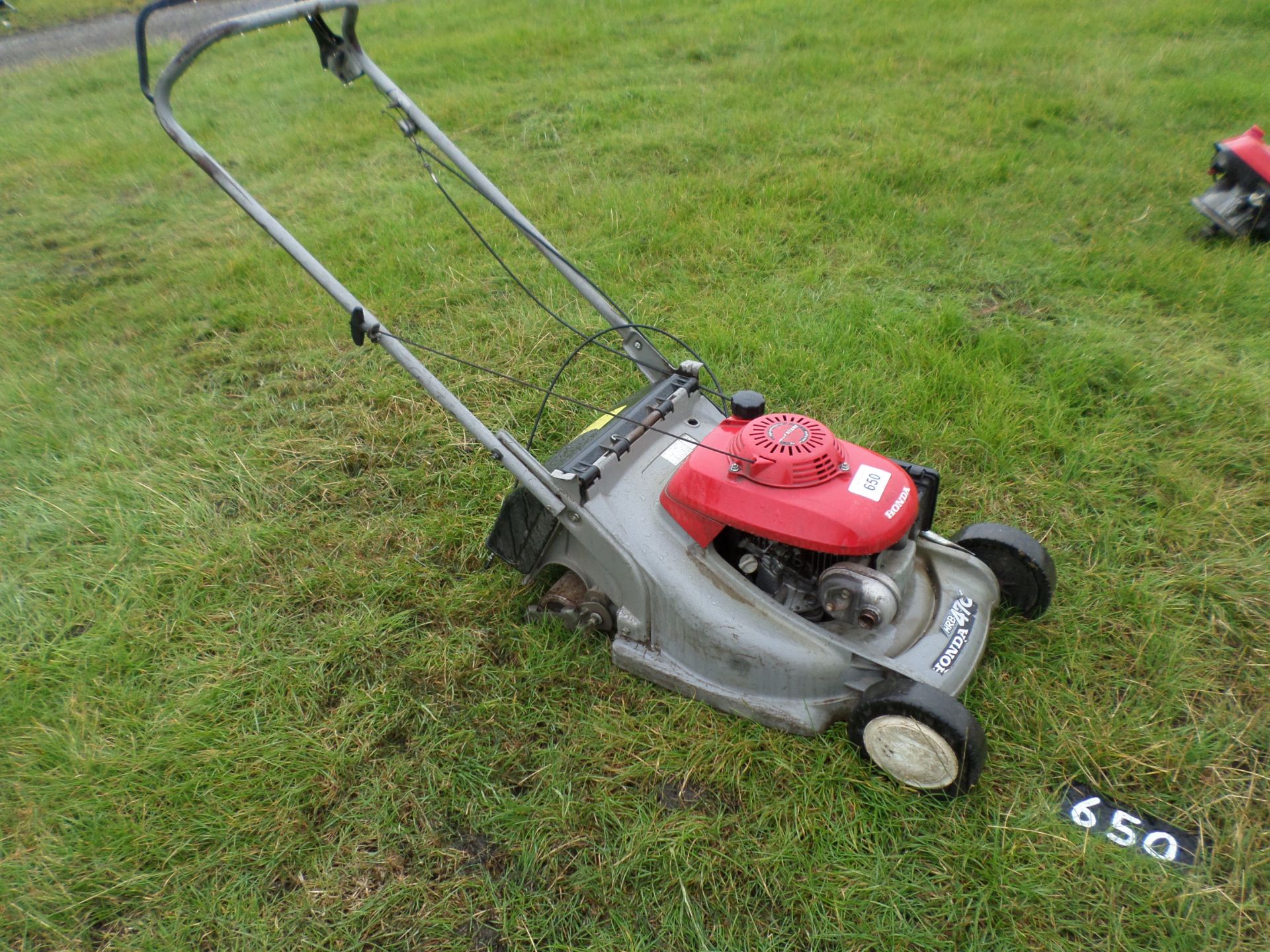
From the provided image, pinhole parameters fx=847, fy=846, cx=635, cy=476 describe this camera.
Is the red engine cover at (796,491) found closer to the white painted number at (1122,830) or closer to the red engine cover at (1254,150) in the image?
the white painted number at (1122,830)

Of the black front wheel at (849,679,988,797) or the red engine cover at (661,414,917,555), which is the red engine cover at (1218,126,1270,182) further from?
the black front wheel at (849,679,988,797)

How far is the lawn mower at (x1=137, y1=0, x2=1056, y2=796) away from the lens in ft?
6.61

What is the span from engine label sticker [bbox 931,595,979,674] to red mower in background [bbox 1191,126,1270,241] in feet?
10.5

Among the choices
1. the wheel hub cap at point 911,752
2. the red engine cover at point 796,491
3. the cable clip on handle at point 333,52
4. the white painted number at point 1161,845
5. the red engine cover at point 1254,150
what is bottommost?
the white painted number at point 1161,845

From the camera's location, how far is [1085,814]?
2.03m

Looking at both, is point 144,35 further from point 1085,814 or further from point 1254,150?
point 1254,150

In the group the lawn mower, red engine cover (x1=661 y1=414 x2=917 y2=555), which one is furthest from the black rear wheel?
red engine cover (x1=661 y1=414 x2=917 y2=555)

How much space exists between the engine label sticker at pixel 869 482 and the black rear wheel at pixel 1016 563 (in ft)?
1.68

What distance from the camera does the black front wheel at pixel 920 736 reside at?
6.29 ft

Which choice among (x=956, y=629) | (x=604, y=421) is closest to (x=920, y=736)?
(x=956, y=629)

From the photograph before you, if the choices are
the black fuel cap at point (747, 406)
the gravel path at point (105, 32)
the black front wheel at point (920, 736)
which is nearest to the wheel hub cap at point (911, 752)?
the black front wheel at point (920, 736)

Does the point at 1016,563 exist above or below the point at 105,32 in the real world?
below

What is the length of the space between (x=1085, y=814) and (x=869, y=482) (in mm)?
942

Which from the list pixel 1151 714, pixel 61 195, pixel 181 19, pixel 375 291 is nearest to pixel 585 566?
pixel 1151 714
